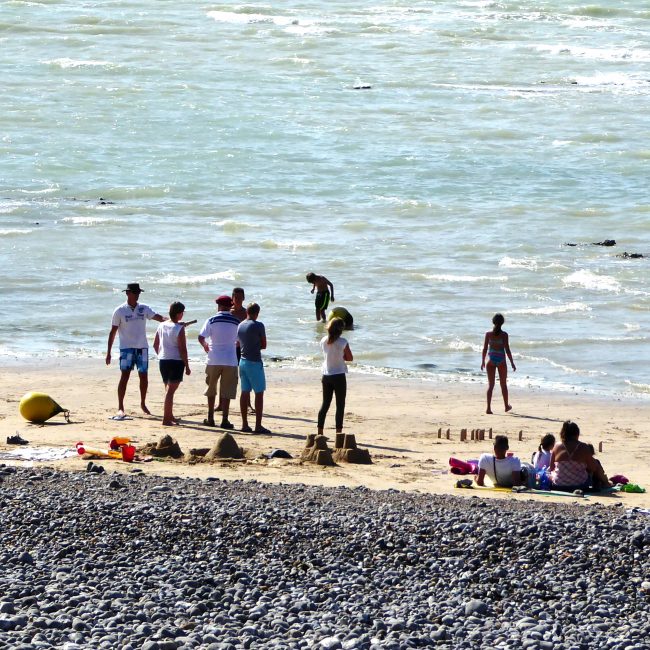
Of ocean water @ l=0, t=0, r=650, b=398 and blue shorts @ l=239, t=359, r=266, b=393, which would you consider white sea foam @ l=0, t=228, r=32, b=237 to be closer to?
ocean water @ l=0, t=0, r=650, b=398

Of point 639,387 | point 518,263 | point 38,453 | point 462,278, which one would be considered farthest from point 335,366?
point 518,263

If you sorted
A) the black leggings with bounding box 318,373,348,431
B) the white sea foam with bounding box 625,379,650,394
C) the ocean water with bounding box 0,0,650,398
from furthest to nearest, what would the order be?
the ocean water with bounding box 0,0,650,398 → the white sea foam with bounding box 625,379,650,394 → the black leggings with bounding box 318,373,348,431

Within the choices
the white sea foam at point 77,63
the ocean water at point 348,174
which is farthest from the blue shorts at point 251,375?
the white sea foam at point 77,63

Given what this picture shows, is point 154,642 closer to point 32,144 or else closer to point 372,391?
point 372,391

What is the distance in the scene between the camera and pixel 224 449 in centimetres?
1228

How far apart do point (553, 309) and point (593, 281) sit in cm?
256

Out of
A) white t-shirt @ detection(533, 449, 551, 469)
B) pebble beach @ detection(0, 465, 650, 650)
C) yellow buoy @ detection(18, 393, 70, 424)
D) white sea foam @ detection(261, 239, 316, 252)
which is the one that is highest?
white sea foam @ detection(261, 239, 316, 252)

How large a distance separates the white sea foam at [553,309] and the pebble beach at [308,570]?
1110 centimetres

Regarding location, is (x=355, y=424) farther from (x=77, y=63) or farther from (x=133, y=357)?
(x=77, y=63)

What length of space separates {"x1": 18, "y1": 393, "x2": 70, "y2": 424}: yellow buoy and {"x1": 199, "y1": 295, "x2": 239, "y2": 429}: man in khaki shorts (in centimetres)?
169

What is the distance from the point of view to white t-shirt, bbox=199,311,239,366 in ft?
44.9

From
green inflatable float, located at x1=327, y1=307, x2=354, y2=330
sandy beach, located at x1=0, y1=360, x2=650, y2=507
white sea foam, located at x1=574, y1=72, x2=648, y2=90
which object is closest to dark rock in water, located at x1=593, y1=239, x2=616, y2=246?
green inflatable float, located at x1=327, y1=307, x2=354, y2=330

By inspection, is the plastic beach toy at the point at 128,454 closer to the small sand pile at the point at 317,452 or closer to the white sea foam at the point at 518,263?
the small sand pile at the point at 317,452

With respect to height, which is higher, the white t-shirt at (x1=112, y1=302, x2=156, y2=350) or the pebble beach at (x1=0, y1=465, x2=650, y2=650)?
the white t-shirt at (x1=112, y1=302, x2=156, y2=350)
